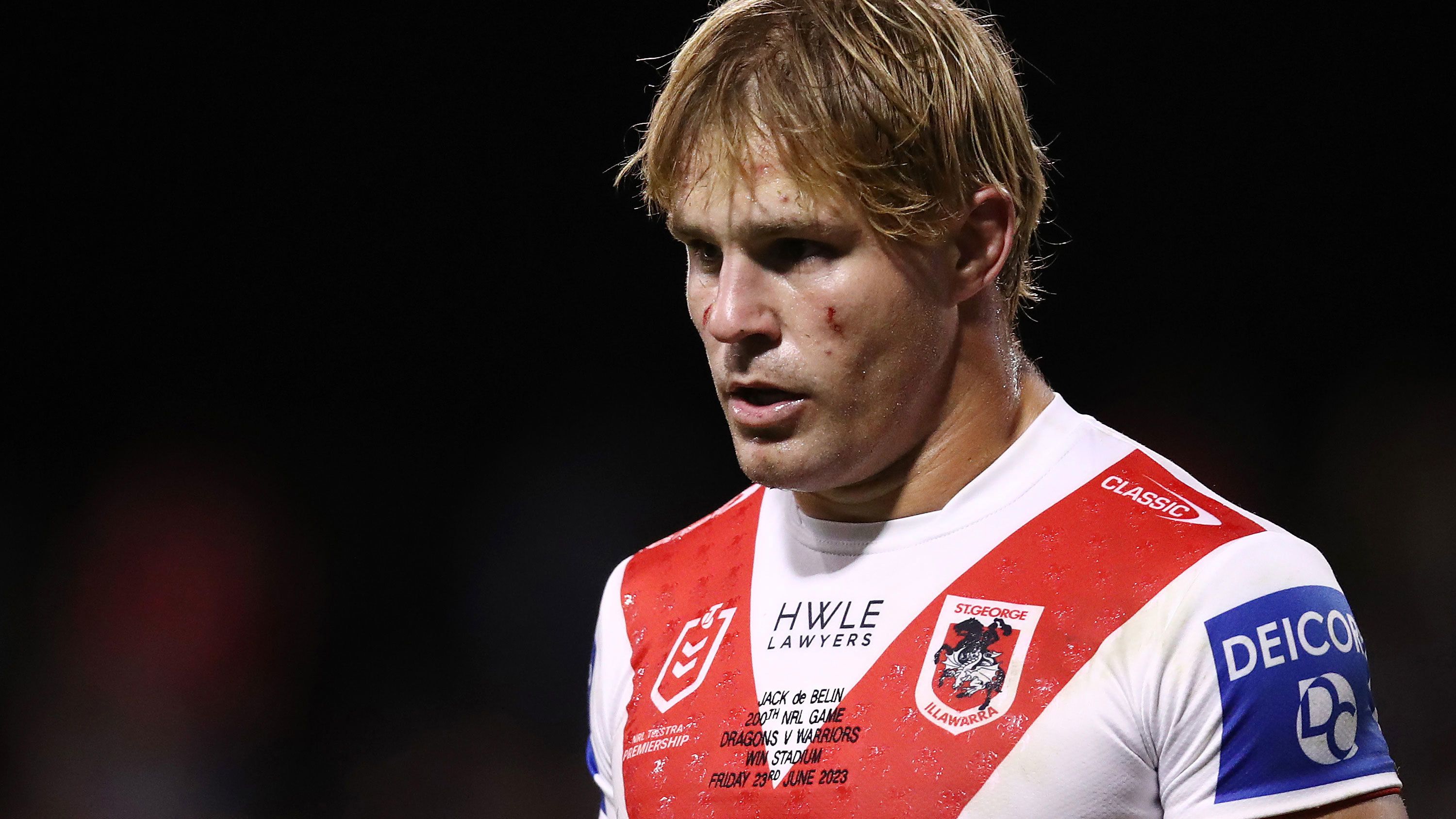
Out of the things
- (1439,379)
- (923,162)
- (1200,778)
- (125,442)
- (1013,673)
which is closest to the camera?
(1200,778)

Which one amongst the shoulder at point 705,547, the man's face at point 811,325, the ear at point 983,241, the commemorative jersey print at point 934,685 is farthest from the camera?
the shoulder at point 705,547

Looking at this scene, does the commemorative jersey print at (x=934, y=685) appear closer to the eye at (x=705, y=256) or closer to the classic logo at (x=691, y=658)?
the classic logo at (x=691, y=658)

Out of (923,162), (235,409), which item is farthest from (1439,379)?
(235,409)

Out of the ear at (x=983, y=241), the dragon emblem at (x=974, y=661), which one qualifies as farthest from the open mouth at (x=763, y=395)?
the dragon emblem at (x=974, y=661)

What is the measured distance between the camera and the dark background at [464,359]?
517cm

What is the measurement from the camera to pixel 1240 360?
5297mm

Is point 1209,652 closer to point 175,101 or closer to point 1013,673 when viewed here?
point 1013,673

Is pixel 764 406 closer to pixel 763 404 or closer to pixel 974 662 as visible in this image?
pixel 763 404

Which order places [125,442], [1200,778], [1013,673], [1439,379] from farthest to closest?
[125,442]
[1439,379]
[1013,673]
[1200,778]

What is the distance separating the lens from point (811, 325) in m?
1.87

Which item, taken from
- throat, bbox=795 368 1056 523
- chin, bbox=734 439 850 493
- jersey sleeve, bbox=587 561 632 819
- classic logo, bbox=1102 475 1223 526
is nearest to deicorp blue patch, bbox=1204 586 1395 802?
classic logo, bbox=1102 475 1223 526

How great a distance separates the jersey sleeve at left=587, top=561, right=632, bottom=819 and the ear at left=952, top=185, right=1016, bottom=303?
80 centimetres

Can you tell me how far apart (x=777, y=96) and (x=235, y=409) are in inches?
172

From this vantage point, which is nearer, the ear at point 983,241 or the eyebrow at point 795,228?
the eyebrow at point 795,228
